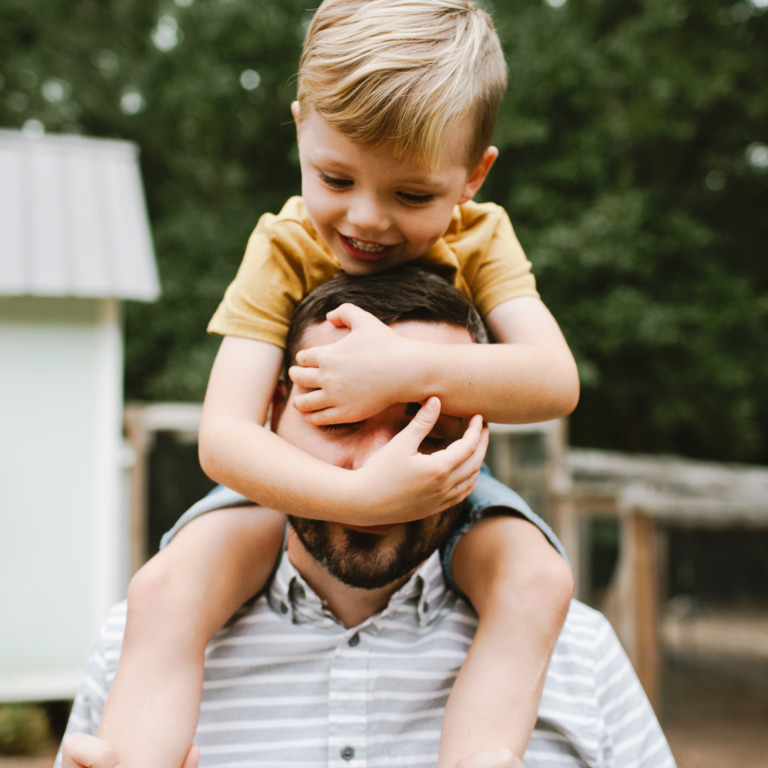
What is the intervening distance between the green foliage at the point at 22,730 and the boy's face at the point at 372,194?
514 centimetres

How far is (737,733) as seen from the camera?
716 cm

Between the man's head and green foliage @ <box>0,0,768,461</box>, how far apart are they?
7501mm

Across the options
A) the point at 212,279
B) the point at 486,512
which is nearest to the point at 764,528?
the point at 486,512

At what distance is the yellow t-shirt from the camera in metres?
1.54

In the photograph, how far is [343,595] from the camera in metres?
1.58

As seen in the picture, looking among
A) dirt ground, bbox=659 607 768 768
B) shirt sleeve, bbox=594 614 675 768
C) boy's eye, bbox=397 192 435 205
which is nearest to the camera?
boy's eye, bbox=397 192 435 205

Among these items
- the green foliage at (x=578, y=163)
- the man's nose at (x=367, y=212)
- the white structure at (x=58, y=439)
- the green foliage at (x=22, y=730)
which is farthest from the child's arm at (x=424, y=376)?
the green foliage at (x=578, y=163)

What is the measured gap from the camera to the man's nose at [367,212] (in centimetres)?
141

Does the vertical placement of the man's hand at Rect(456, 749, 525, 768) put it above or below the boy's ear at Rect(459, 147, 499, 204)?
below

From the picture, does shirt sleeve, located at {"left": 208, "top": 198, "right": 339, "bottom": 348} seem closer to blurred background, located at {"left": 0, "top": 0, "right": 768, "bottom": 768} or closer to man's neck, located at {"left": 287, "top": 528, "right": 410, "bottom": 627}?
man's neck, located at {"left": 287, "top": 528, "right": 410, "bottom": 627}

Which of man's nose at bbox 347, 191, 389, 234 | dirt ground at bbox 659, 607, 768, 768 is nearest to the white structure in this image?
dirt ground at bbox 659, 607, 768, 768

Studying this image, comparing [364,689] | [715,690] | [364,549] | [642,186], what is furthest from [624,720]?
[642,186]

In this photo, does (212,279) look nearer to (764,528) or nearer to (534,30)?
(534,30)

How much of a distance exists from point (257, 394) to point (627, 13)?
36.9ft
